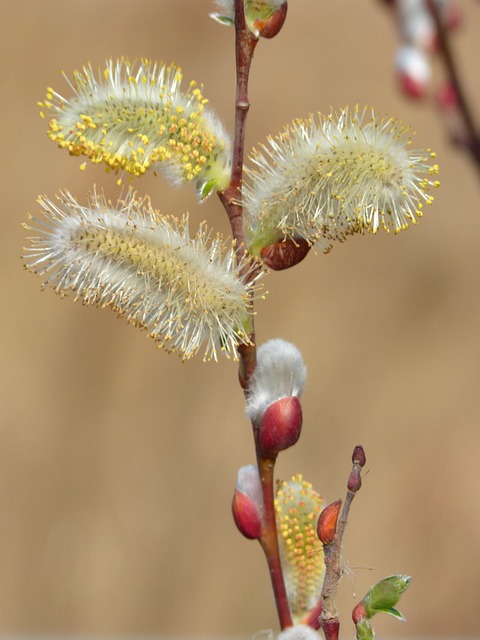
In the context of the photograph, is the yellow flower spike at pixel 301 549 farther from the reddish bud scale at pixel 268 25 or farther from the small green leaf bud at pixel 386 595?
the reddish bud scale at pixel 268 25

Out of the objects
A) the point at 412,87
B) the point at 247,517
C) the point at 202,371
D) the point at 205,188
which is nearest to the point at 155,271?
the point at 205,188

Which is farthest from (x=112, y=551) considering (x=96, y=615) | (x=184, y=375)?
(x=184, y=375)

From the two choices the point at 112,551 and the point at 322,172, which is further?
the point at 112,551

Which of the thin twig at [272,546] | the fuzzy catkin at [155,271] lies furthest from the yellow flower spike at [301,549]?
the fuzzy catkin at [155,271]

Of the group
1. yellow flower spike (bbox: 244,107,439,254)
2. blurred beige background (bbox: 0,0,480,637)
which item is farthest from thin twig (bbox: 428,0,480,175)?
blurred beige background (bbox: 0,0,480,637)

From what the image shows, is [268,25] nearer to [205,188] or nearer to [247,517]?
[205,188]

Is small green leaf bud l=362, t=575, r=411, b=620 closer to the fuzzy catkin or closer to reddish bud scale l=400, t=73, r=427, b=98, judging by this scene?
the fuzzy catkin

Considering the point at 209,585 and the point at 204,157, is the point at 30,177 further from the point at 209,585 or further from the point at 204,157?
the point at 204,157
